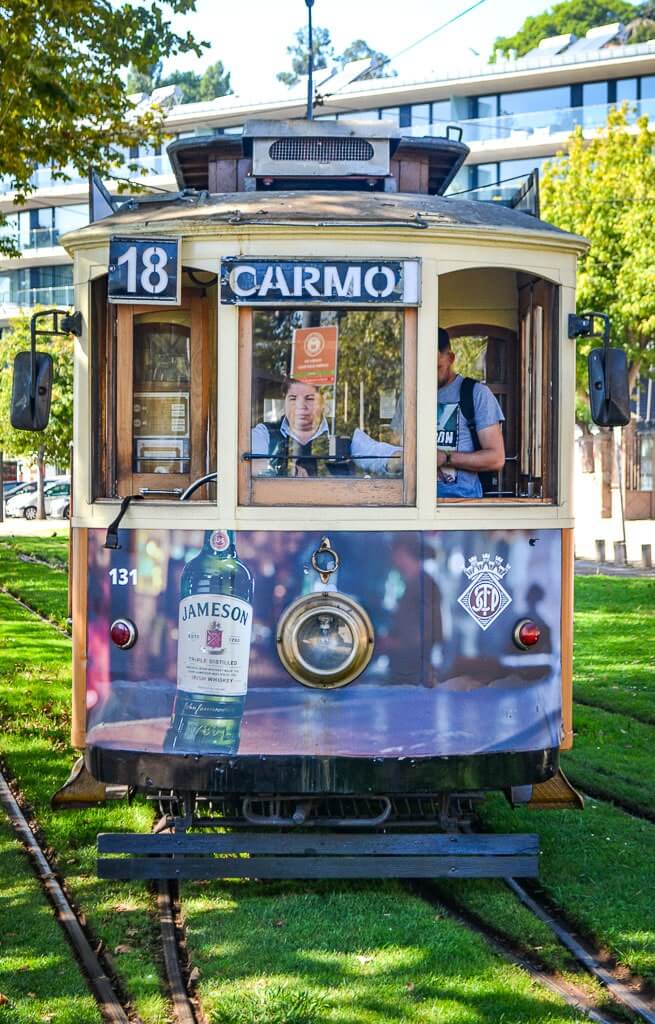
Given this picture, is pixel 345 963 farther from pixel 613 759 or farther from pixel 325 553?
pixel 613 759

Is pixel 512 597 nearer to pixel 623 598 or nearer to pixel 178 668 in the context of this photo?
pixel 178 668

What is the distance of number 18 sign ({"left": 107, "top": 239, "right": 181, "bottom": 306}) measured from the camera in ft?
20.1

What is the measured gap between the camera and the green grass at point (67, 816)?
17.7ft

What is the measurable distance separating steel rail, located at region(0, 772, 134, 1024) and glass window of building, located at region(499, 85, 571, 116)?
46.0 meters

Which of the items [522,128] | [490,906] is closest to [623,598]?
[490,906]

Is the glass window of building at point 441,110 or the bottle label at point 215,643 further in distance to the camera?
the glass window of building at point 441,110

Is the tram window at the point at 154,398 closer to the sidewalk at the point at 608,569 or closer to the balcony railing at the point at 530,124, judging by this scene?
the sidewalk at the point at 608,569

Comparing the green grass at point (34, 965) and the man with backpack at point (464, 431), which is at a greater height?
the man with backpack at point (464, 431)

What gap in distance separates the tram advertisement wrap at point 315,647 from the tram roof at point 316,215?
1.37 metres

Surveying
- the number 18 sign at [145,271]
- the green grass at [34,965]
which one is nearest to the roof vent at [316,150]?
the number 18 sign at [145,271]

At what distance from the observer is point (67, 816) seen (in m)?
7.52

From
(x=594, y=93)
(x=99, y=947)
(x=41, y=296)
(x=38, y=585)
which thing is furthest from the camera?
(x=41, y=296)

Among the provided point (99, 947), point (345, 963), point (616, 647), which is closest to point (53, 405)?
point (616, 647)

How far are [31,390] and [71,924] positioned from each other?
2.40 metres
